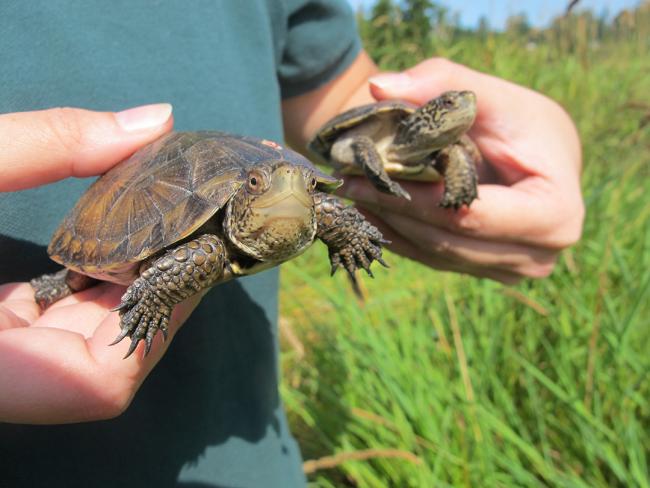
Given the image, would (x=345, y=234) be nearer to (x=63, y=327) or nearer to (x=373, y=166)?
(x=373, y=166)

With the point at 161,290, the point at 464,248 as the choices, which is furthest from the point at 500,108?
the point at 161,290

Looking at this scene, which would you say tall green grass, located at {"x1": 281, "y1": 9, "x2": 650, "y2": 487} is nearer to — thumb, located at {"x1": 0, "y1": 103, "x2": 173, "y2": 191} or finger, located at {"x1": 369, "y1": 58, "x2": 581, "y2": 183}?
finger, located at {"x1": 369, "y1": 58, "x2": 581, "y2": 183}

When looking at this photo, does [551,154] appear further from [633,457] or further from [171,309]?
[171,309]

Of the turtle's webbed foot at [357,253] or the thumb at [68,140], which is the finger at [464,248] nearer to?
the turtle's webbed foot at [357,253]

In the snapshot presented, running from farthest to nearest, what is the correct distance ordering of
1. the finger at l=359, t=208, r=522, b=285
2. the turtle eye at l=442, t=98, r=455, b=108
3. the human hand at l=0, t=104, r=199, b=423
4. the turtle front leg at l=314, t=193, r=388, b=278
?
the finger at l=359, t=208, r=522, b=285
the turtle eye at l=442, t=98, r=455, b=108
the turtle front leg at l=314, t=193, r=388, b=278
the human hand at l=0, t=104, r=199, b=423

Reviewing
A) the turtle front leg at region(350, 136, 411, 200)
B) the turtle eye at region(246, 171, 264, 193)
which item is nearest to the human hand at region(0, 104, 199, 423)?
the turtle eye at region(246, 171, 264, 193)

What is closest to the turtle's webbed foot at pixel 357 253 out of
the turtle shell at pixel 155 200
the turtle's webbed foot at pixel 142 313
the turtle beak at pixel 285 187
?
the turtle shell at pixel 155 200

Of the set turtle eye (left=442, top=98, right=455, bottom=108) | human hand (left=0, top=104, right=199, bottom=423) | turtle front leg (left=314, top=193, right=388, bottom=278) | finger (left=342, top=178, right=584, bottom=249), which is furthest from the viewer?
finger (left=342, top=178, right=584, bottom=249)
